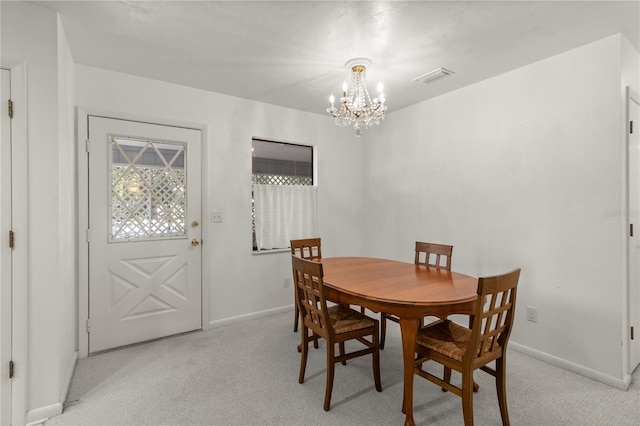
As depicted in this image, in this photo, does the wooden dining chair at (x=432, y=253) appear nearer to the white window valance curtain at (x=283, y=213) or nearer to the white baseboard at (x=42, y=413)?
the white window valance curtain at (x=283, y=213)

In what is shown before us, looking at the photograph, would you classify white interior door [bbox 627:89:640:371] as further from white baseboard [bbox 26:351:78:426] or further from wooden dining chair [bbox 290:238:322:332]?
white baseboard [bbox 26:351:78:426]

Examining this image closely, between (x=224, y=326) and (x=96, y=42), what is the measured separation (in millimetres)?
2774

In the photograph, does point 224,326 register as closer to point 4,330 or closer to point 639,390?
point 4,330

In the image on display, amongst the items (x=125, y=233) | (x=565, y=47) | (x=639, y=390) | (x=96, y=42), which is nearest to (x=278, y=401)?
(x=125, y=233)

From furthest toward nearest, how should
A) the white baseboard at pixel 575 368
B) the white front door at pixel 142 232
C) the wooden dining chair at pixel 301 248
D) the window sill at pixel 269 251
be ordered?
the window sill at pixel 269 251 → the wooden dining chair at pixel 301 248 → the white front door at pixel 142 232 → the white baseboard at pixel 575 368

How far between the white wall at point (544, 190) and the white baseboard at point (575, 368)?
0.02 meters

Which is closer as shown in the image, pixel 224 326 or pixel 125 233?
pixel 125 233

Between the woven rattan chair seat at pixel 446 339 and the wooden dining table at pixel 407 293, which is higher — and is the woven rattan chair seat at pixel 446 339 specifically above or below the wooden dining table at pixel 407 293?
below

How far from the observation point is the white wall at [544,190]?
2.30 m

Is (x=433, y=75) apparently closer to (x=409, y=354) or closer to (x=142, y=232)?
(x=409, y=354)

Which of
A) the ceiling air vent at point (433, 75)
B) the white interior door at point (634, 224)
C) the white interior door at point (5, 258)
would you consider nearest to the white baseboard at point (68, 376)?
the white interior door at point (5, 258)

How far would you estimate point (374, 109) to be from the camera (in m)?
2.52

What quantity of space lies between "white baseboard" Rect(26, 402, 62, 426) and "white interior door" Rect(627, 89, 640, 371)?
13.0 ft

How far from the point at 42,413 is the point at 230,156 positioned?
2.50m
